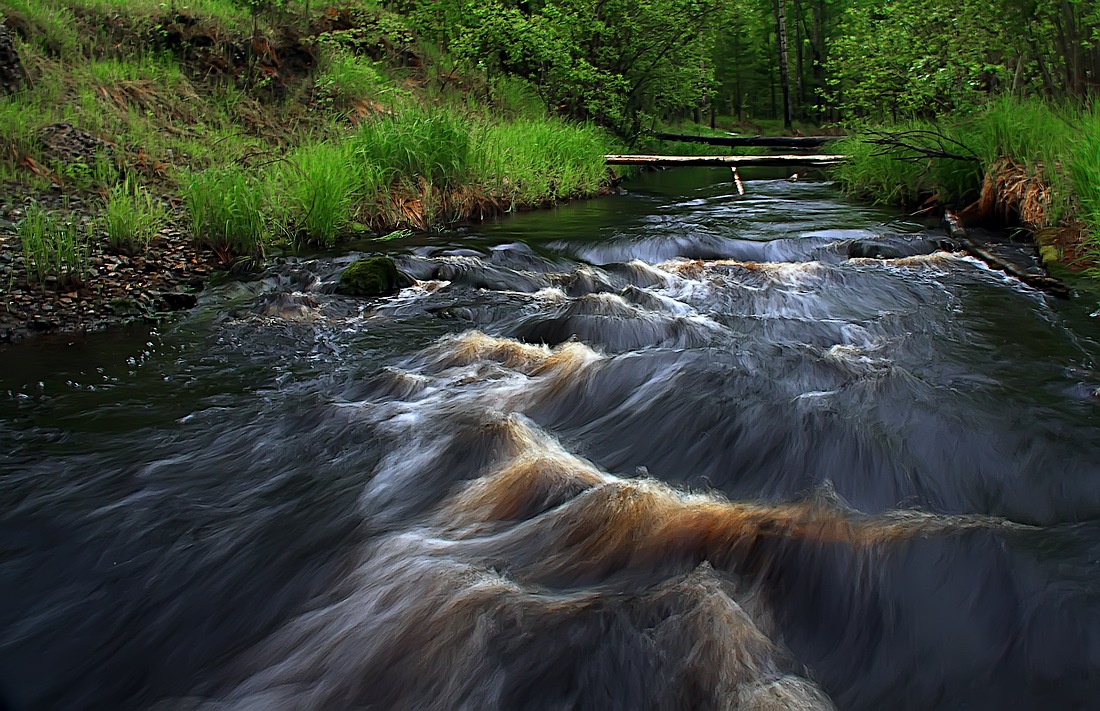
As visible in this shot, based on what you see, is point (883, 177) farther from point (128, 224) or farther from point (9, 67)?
point (9, 67)

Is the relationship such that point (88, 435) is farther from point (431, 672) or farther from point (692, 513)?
point (692, 513)

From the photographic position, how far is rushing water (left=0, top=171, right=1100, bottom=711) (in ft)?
6.61

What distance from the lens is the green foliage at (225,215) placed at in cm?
672

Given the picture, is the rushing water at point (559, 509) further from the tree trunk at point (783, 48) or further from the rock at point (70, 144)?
the tree trunk at point (783, 48)

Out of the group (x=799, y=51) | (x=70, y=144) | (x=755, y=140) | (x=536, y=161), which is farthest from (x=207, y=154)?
(x=799, y=51)

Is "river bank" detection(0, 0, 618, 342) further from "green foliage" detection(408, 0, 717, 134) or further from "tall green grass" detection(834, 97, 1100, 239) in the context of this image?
"tall green grass" detection(834, 97, 1100, 239)

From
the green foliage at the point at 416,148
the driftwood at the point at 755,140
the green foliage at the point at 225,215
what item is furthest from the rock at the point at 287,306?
the driftwood at the point at 755,140

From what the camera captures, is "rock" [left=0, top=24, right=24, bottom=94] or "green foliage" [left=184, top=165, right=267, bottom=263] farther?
"rock" [left=0, top=24, right=24, bottom=94]

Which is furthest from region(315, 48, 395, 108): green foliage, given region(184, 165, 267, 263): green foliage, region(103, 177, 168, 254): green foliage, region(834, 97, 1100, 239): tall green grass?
region(834, 97, 1100, 239): tall green grass

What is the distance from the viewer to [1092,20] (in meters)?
7.78

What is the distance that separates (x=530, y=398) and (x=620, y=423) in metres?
→ 0.60

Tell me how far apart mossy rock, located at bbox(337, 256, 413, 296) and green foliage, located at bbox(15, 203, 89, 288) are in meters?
1.95

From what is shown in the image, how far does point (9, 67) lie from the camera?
821cm

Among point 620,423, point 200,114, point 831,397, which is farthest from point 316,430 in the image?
point 200,114
